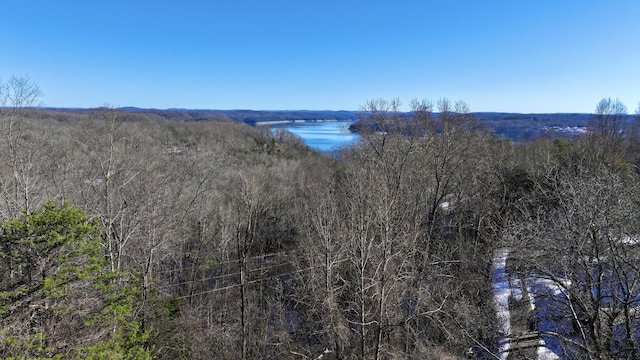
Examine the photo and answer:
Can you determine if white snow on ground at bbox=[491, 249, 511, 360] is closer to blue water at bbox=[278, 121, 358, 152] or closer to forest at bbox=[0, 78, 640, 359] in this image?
forest at bbox=[0, 78, 640, 359]

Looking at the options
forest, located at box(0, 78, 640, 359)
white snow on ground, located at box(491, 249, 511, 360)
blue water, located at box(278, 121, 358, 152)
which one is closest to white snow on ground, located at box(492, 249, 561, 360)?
white snow on ground, located at box(491, 249, 511, 360)

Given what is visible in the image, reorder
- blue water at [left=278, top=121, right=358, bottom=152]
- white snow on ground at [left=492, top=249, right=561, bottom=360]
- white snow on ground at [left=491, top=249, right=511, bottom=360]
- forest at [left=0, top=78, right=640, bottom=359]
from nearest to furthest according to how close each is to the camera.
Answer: forest at [left=0, top=78, right=640, bottom=359], white snow on ground at [left=492, top=249, right=561, bottom=360], white snow on ground at [left=491, top=249, right=511, bottom=360], blue water at [left=278, top=121, right=358, bottom=152]

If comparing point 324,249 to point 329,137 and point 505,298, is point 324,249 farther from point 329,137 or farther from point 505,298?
point 329,137

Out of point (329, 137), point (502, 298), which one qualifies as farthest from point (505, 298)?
point (329, 137)

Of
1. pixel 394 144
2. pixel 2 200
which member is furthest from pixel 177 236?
pixel 394 144

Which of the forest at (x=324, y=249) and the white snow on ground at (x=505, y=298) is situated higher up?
the forest at (x=324, y=249)

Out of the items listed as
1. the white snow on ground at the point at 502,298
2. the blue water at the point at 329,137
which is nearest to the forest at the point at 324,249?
the white snow on ground at the point at 502,298

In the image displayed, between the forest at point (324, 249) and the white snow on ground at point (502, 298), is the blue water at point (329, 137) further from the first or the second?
the white snow on ground at point (502, 298)
